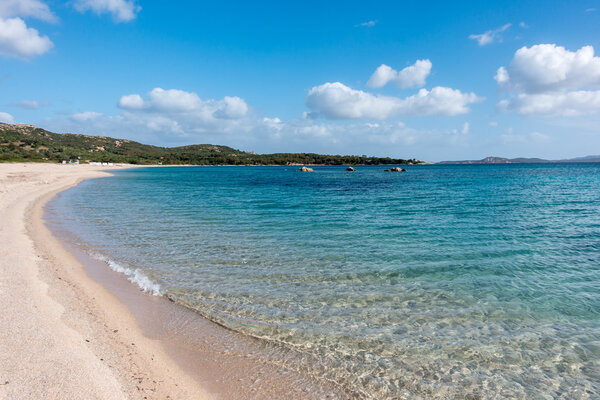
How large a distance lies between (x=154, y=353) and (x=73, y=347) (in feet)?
4.21

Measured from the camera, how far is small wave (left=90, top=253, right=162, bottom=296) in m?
8.73

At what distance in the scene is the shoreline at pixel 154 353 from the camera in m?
4.70

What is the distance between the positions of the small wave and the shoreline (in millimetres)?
226

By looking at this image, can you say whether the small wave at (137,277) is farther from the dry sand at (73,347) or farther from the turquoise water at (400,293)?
the dry sand at (73,347)

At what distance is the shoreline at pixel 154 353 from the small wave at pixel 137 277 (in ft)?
0.74

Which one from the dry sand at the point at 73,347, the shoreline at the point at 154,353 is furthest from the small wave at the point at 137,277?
the dry sand at the point at 73,347

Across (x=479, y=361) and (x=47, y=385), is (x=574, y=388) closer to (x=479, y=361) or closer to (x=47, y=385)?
(x=479, y=361)

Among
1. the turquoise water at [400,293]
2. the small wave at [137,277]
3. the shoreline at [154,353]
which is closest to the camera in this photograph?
the shoreline at [154,353]

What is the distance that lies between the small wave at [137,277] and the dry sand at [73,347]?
2.83 feet

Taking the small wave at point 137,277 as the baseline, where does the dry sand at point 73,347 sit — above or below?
above

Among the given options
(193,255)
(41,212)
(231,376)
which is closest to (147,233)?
(193,255)

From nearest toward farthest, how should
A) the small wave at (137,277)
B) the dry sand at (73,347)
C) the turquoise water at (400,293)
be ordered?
1. the dry sand at (73,347)
2. the turquoise water at (400,293)
3. the small wave at (137,277)

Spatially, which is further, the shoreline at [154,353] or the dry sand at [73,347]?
the shoreline at [154,353]

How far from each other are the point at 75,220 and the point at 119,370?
59.0 feet
